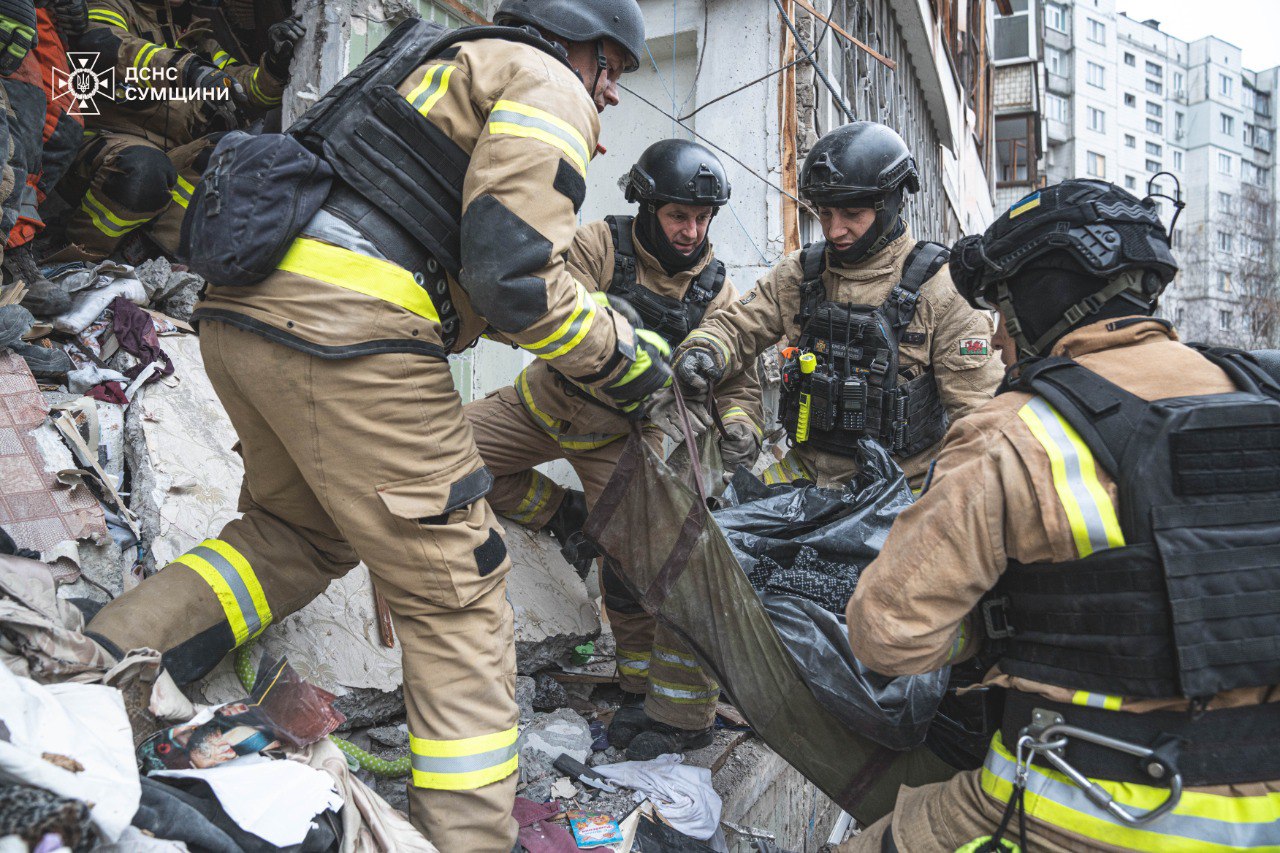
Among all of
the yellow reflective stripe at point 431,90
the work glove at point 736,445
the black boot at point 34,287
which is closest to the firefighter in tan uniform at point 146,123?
the black boot at point 34,287

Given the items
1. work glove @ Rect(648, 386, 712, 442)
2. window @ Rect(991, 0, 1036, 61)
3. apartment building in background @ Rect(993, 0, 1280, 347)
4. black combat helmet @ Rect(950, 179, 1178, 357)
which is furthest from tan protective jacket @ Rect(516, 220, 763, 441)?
apartment building in background @ Rect(993, 0, 1280, 347)

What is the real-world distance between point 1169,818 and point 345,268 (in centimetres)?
189

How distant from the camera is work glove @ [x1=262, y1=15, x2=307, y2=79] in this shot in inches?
156

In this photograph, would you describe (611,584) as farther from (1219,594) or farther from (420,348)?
(1219,594)

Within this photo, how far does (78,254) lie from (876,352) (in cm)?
346

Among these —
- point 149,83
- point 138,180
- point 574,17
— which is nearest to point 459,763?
point 574,17

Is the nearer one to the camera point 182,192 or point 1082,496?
point 1082,496

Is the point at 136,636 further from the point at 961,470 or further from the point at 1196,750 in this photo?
the point at 1196,750

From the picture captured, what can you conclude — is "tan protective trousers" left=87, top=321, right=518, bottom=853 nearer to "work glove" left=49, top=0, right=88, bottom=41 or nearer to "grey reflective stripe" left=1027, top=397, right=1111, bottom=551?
"grey reflective stripe" left=1027, top=397, right=1111, bottom=551

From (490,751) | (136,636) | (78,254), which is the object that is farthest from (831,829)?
(78,254)

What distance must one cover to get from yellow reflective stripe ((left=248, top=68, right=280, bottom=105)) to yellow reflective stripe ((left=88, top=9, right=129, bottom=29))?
2.46 ft

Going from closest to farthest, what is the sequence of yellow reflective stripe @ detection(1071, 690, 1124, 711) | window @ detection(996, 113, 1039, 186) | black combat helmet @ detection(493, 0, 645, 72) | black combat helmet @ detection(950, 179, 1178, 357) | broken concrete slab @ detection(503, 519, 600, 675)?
1. yellow reflective stripe @ detection(1071, 690, 1124, 711)
2. black combat helmet @ detection(950, 179, 1178, 357)
3. black combat helmet @ detection(493, 0, 645, 72)
4. broken concrete slab @ detection(503, 519, 600, 675)
5. window @ detection(996, 113, 1039, 186)

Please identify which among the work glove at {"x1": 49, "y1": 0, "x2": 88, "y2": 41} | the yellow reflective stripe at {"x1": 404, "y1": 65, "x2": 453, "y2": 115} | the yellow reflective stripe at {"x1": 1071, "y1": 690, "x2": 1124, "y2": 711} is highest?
the work glove at {"x1": 49, "y1": 0, "x2": 88, "y2": 41}

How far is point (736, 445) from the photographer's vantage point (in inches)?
125
